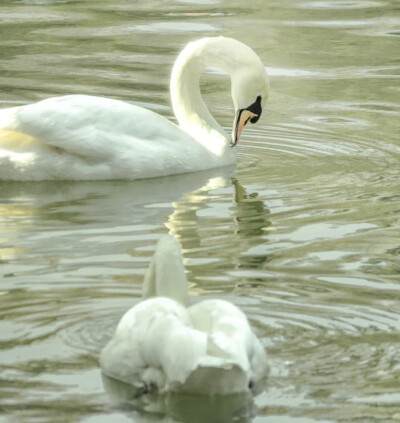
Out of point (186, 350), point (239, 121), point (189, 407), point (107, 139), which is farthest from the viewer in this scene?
point (239, 121)

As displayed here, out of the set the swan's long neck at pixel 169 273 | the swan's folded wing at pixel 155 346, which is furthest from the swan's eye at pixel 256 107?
the swan's folded wing at pixel 155 346

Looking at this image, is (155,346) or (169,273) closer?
(155,346)

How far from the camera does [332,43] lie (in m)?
15.5

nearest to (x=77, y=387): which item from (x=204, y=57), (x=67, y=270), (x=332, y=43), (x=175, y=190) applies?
(x=67, y=270)

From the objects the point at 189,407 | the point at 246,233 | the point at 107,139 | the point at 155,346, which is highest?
the point at 155,346

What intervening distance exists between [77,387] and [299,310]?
1294 millimetres

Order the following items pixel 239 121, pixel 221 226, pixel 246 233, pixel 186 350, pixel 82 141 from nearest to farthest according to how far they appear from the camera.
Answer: pixel 186 350 → pixel 246 233 → pixel 221 226 → pixel 82 141 → pixel 239 121

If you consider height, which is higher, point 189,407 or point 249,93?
point 249,93

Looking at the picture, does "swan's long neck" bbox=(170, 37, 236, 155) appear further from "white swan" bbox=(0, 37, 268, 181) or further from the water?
the water

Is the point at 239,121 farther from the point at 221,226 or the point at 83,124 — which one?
the point at 221,226

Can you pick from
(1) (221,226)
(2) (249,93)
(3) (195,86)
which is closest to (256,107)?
(2) (249,93)

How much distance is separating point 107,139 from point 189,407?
172 inches

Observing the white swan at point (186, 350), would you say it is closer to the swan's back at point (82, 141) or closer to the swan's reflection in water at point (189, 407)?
the swan's reflection in water at point (189, 407)

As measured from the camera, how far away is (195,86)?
10.8 metres
